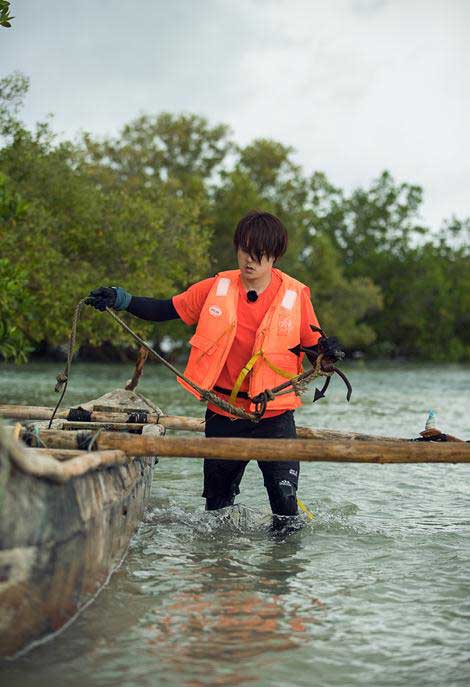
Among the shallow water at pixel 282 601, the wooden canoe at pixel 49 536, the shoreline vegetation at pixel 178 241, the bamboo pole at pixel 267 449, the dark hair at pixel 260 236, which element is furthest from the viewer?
the shoreline vegetation at pixel 178 241

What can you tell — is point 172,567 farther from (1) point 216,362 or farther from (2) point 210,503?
(1) point 216,362

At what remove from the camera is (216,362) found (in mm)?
5891

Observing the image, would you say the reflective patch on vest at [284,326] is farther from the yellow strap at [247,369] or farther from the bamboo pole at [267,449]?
the bamboo pole at [267,449]

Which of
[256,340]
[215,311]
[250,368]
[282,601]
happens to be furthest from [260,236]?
[282,601]

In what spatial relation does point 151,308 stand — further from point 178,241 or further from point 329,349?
point 178,241

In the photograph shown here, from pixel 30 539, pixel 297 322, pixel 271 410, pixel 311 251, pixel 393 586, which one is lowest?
pixel 393 586

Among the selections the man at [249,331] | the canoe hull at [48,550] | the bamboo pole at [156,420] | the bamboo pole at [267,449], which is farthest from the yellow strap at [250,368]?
the bamboo pole at [156,420]

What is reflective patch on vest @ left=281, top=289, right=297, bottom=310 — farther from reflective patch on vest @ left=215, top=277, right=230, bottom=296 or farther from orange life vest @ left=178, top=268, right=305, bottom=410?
reflective patch on vest @ left=215, top=277, right=230, bottom=296

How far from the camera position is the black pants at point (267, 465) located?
6.05 metres

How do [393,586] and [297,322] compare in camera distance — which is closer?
[393,586]

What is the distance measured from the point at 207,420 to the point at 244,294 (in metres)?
0.93

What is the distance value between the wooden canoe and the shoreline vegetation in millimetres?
5515

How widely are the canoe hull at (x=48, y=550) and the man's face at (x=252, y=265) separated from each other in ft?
5.40

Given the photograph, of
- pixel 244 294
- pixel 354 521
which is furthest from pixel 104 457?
pixel 354 521
